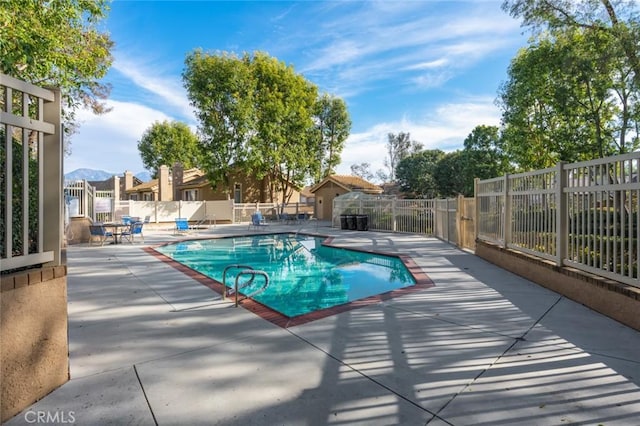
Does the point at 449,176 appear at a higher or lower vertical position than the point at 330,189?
higher

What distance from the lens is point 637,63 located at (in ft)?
37.2

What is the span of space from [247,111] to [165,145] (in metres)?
26.8

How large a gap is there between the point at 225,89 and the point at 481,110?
1861 cm

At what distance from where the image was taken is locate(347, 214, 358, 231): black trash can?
18.2 m

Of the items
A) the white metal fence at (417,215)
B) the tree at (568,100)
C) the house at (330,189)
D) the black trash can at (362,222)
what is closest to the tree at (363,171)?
the house at (330,189)

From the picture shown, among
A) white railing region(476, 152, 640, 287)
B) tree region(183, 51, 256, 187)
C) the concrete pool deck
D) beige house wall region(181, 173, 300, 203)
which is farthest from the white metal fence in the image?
beige house wall region(181, 173, 300, 203)

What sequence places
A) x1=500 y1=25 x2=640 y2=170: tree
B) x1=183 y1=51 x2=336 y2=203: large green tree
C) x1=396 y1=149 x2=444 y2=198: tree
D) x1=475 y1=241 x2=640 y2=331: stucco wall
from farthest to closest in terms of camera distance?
x1=396 y1=149 x2=444 y2=198: tree, x1=183 y1=51 x2=336 y2=203: large green tree, x1=500 y1=25 x2=640 y2=170: tree, x1=475 y1=241 x2=640 y2=331: stucco wall

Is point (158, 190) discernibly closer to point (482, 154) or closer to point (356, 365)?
point (482, 154)

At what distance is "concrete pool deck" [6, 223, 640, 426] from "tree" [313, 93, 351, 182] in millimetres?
32910

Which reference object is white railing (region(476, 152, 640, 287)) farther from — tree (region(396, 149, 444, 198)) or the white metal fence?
tree (region(396, 149, 444, 198))

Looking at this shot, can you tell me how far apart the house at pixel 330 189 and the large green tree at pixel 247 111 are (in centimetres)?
371

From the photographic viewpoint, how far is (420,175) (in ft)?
105

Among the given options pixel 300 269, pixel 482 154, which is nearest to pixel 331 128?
pixel 482 154

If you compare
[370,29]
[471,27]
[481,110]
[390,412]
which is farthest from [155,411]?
[481,110]
